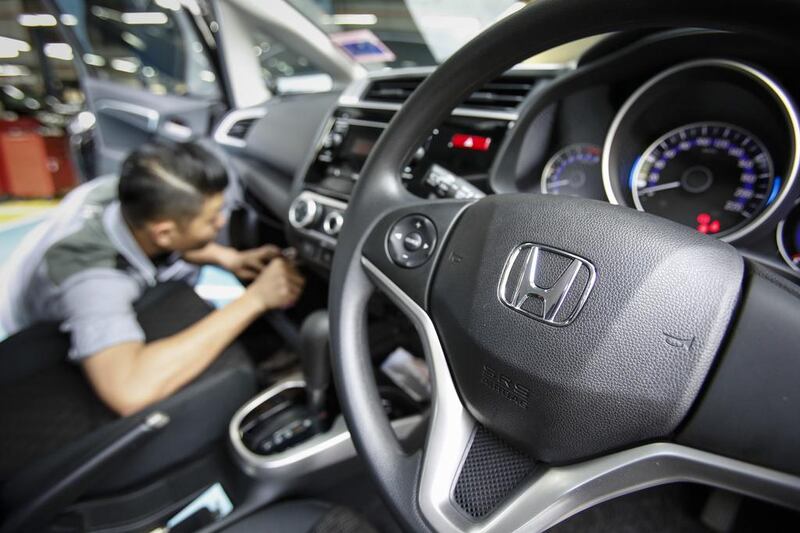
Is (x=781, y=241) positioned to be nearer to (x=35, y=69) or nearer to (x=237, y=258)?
(x=237, y=258)

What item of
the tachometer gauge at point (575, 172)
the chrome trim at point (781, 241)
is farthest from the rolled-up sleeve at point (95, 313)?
the chrome trim at point (781, 241)

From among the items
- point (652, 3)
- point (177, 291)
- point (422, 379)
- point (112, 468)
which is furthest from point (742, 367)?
point (177, 291)

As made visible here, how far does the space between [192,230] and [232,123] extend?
77 cm

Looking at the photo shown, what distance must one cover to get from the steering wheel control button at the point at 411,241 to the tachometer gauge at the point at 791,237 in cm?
50

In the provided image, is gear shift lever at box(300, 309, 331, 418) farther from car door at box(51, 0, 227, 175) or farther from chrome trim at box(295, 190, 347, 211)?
car door at box(51, 0, 227, 175)

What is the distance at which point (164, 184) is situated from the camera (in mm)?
1071

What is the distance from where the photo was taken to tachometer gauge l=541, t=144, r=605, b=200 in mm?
840

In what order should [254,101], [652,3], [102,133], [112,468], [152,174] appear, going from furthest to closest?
1. [102,133]
2. [254,101]
3. [152,174]
4. [112,468]
5. [652,3]

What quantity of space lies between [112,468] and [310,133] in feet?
→ 2.97

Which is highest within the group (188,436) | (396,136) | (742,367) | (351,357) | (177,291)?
(396,136)

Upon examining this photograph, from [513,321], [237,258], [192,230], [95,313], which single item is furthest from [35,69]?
[513,321]

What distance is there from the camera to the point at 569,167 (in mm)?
877

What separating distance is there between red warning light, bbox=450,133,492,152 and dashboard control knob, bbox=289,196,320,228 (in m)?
0.33

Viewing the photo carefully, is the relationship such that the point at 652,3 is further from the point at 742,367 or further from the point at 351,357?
the point at 351,357
